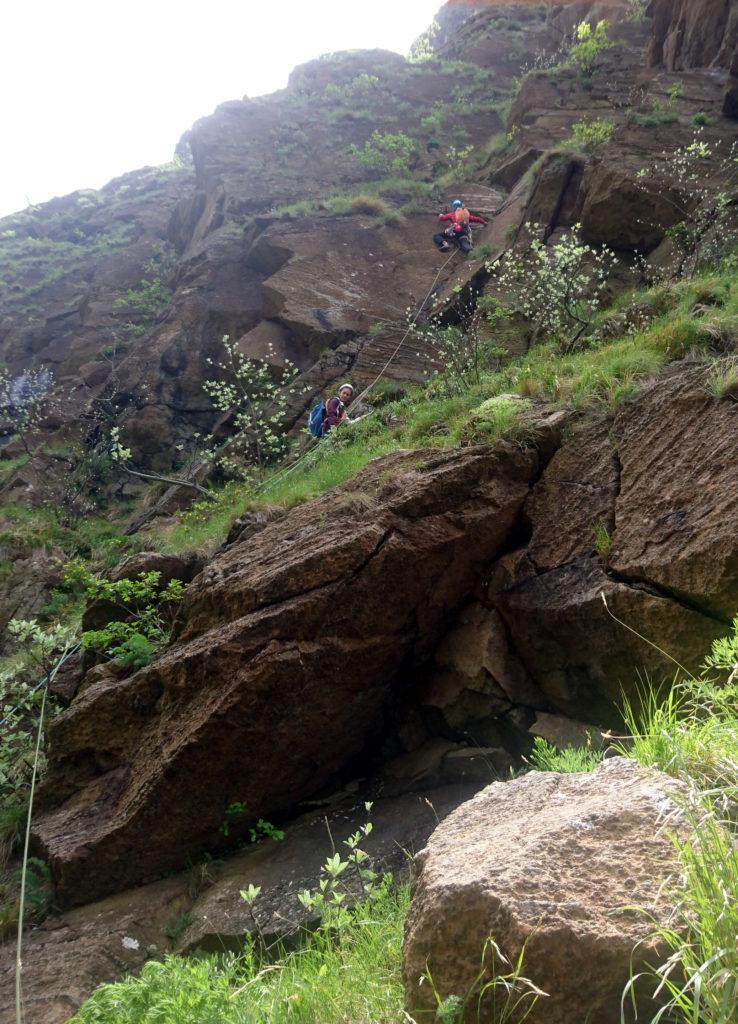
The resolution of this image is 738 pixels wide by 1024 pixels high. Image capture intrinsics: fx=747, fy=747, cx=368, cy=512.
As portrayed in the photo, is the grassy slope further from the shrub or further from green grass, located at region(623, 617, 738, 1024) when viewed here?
the shrub

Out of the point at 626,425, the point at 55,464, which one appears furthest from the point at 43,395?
the point at 626,425

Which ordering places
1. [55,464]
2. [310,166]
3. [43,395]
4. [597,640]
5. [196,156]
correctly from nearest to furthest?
[597,640]
[55,464]
[43,395]
[310,166]
[196,156]

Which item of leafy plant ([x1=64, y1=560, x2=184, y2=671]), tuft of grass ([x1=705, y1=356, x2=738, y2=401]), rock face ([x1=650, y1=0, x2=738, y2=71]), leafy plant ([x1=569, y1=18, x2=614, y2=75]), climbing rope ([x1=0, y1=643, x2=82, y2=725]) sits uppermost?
leafy plant ([x1=569, y1=18, x2=614, y2=75])

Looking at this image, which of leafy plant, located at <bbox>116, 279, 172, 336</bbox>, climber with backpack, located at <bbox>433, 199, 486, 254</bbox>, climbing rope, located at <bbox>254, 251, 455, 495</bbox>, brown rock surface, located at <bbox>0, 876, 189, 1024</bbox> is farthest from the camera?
leafy plant, located at <bbox>116, 279, 172, 336</bbox>

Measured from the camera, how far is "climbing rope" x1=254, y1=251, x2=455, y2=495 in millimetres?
13559

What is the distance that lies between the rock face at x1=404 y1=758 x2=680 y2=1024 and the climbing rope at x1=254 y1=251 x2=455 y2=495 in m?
10.5

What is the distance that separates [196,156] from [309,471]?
907 inches

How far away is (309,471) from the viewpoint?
40.6ft

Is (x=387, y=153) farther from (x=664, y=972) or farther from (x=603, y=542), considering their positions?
(x=664, y=972)

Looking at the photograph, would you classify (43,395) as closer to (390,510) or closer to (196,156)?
(196,156)

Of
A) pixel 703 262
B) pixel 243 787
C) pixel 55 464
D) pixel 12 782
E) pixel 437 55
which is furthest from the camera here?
pixel 437 55

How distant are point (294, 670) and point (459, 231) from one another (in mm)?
16077

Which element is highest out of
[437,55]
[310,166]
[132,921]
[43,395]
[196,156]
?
[437,55]

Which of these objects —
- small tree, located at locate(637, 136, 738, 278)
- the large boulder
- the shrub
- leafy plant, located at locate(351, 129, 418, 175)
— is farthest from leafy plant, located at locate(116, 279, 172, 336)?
the large boulder
